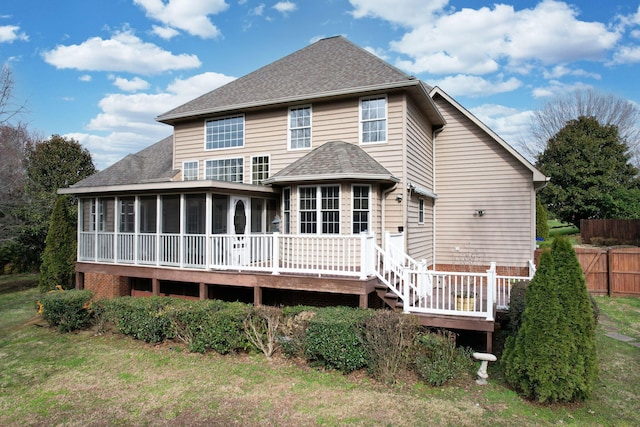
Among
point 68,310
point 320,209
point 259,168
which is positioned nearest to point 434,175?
point 320,209

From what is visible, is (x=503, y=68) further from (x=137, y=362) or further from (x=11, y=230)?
(x=11, y=230)

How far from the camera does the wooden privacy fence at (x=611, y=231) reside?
2377 centimetres

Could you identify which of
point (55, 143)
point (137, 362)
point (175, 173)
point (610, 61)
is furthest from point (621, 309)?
point (610, 61)

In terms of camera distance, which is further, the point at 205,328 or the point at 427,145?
the point at 427,145

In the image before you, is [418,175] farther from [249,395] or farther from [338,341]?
[249,395]

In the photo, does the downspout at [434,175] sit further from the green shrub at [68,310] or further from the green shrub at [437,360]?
the green shrub at [68,310]

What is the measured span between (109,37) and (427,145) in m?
14.2

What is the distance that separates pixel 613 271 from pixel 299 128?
1204 cm

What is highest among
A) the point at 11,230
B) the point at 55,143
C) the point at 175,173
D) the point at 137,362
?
the point at 55,143

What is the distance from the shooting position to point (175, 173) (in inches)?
555

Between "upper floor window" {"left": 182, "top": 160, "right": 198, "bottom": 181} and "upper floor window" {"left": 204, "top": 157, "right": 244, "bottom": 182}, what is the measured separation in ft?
1.57

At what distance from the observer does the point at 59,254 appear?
45.9ft

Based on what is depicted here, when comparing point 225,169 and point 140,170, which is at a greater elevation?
point 140,170

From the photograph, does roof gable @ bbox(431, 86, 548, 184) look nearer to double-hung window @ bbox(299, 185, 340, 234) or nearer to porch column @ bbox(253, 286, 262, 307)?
double-hung window @ bbox(299, 185, 340, 234)
